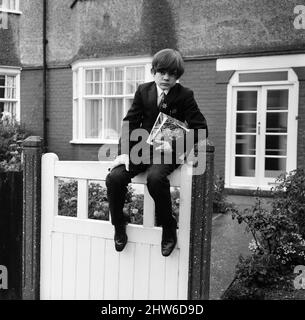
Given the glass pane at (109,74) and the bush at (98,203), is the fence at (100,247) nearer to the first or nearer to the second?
the bush at (98,203)

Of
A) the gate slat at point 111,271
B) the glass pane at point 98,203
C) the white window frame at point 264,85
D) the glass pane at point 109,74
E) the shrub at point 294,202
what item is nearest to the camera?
the gate slat at point 111,271

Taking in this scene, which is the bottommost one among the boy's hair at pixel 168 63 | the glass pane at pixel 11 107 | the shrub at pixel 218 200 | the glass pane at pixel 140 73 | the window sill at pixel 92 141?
the shrub at pixel 218 200

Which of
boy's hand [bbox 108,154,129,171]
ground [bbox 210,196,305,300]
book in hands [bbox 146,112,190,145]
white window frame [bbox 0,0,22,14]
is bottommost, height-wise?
ground [bbox 210,196,305,300]

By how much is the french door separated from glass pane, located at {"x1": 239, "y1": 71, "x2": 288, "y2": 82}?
170 mm

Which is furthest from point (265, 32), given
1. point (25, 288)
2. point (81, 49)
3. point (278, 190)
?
point (25, 288)

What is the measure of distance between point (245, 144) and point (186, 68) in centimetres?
219

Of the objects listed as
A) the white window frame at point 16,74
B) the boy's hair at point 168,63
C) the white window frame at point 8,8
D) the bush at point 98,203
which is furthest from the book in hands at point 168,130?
the white window frame at point 8,8

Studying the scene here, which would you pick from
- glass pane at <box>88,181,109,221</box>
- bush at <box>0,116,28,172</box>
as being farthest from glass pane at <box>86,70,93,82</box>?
glass pane at <box>88,181,109,221</box>

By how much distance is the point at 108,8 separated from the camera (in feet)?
33.5

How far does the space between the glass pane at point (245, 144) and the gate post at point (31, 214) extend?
6.88m

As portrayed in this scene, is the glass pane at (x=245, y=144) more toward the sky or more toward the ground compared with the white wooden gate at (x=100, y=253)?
more toward the sky

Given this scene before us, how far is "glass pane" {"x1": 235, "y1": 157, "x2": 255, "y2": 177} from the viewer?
9531 mm

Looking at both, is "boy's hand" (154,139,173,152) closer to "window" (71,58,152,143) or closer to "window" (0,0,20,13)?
"window" (71,58,152,143)

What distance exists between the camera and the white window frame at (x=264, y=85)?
8.85 m
